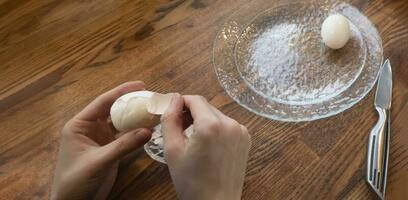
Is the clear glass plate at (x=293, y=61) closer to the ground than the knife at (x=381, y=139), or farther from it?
farther from it

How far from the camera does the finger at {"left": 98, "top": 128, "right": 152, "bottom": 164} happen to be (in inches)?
20.5

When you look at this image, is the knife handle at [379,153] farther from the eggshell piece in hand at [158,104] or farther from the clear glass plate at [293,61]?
the eggshell piece in hand at [158,104]

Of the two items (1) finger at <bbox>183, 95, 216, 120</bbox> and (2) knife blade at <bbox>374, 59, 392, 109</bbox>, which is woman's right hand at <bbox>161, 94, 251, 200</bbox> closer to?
(1) finger at <bbox>183, 95, 216, 120</bbox>

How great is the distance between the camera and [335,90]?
0.64 meters

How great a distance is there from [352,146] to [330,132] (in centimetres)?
4

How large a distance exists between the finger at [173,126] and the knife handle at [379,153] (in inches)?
10.6

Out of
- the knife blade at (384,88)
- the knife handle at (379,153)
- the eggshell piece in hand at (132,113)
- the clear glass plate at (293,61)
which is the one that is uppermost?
the eggshell piece in hand at (132,113)

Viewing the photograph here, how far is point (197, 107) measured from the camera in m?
0.50

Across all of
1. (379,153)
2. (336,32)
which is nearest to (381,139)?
(379,153)

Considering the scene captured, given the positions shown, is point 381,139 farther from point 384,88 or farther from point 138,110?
point 138,110

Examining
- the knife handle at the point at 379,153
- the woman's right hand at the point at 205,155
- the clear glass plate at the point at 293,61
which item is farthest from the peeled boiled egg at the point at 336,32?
the woman's right hand at the point at 205,155

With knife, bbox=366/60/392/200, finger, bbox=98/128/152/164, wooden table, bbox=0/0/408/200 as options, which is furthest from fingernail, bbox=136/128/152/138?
knife, bbox=366/60/392/200

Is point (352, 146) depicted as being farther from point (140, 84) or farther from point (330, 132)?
point (140, 84)

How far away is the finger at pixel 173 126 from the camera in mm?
468
